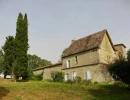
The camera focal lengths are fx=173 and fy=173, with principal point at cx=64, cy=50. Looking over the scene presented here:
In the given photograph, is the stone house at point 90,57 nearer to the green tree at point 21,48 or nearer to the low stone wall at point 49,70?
the low stone wall at point 49,70

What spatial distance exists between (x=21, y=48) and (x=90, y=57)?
44.1 feet

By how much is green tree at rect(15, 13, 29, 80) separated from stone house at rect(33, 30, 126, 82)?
9643 millimetres

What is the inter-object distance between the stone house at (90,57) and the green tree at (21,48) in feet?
31.6

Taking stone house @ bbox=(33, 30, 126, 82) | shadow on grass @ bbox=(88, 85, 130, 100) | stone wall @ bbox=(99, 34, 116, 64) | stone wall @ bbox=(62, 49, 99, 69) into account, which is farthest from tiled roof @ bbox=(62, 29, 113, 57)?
shadow on grass @ bbox=(88, 85, 130, 100)

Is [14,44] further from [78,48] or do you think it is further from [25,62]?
[78,48]

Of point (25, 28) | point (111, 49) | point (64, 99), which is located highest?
point (25, 28)

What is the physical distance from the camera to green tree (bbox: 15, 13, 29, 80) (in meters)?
32.6

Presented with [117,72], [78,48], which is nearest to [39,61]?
[78,48]

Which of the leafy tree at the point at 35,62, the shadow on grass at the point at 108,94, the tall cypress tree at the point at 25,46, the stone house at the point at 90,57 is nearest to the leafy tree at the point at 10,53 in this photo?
the tall cypress tree at the point at 25,46

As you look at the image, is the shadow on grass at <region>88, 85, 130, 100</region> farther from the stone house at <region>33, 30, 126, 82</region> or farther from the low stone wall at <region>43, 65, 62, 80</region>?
the low stone wall at <region>43, 65, 62, 80</region>

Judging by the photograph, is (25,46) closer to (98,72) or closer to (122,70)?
(98,72)

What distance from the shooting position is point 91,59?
110 ft

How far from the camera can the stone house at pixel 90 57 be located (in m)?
32.2

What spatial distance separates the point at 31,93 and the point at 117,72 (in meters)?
10.4
